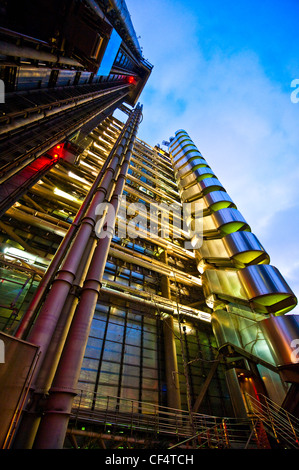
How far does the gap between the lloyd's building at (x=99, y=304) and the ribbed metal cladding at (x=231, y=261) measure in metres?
0.11

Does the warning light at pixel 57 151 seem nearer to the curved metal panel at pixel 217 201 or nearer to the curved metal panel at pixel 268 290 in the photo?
the curved metal panel at pixel 268 290

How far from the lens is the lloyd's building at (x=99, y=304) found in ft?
15.6

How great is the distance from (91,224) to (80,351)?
13.3 feet

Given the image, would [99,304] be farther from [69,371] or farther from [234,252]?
[234,252]

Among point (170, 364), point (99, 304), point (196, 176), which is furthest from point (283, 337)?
point (196, 176)

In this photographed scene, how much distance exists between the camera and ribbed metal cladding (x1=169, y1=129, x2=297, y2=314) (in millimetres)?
13539

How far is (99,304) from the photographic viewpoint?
42.3 ft

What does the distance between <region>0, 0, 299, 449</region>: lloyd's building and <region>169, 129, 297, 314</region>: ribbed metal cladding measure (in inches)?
4.4

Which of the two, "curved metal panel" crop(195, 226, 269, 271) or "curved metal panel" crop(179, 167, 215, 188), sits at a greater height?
"curved metal panel" crop(179, 167, 215, 188)

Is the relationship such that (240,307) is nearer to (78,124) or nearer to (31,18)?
(78,124)

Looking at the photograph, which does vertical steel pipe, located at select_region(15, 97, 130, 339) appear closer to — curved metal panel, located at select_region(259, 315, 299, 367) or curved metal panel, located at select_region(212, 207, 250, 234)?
curved metal panel, located at select_region(259, 315, 299, 367)

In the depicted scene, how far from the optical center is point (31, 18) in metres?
9.21

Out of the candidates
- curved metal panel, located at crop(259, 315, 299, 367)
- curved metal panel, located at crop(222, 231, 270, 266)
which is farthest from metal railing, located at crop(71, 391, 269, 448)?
curved metal panel, located at crop(222, 231, 270, 266)
